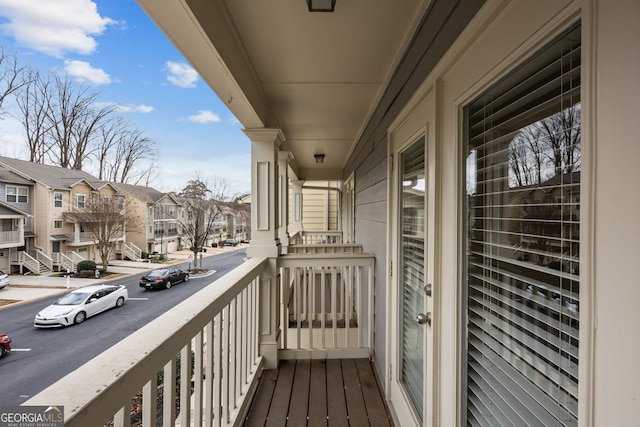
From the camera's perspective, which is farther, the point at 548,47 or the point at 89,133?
the point at 89,133

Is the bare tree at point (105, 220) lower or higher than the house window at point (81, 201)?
lower

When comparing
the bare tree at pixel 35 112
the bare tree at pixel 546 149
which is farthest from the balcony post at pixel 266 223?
the bare tree at pixel 546 149

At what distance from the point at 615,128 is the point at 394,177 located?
157 centimetres

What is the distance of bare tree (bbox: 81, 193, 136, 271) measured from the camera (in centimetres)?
123

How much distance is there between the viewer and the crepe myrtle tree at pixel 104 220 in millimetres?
1229

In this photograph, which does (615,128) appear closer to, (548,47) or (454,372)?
(548,47)

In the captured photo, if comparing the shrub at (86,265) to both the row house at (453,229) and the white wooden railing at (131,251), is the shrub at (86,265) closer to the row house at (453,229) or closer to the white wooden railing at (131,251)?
the white wooden railing at (131,251)

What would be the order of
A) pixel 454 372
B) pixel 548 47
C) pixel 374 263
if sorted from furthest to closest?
pixel 374 263 → pixel 454 372 → pixel 548 47

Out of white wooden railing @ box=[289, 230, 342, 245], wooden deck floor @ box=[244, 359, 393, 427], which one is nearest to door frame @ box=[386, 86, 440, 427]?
wooden deck floor @ box=[244, 359, 393, 427]

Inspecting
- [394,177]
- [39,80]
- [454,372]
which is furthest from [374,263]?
[39,80]

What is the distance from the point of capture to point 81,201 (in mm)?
1242

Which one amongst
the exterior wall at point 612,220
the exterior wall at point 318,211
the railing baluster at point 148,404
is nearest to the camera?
the exterior wall at point 612,220

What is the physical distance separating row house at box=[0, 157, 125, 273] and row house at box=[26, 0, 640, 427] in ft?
1.46

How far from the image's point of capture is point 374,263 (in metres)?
2.70
